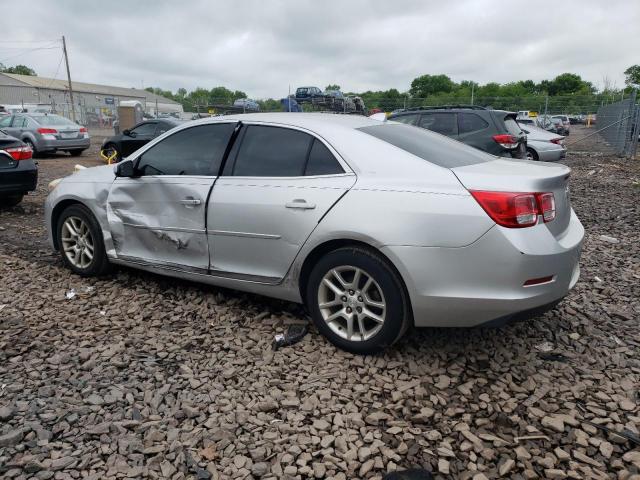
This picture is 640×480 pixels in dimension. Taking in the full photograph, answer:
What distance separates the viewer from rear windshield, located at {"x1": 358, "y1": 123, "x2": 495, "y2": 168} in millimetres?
3262

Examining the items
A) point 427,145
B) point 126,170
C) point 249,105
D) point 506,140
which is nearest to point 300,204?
point 427,145

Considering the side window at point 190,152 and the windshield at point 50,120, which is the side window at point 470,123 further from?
the windshield at point 50,120

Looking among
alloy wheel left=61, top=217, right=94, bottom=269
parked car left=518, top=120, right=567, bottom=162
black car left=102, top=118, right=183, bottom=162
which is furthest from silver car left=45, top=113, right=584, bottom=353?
parked car left=518, top=120, right=567, bottom=162

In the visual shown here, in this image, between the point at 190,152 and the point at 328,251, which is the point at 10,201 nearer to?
the point at 190,152

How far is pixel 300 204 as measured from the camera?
10.8 feet

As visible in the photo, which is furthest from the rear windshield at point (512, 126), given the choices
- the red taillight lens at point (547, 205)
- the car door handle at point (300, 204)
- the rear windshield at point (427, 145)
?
the car door handle at point (300, 204)

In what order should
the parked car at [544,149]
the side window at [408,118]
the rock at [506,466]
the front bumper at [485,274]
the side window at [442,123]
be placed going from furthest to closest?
the parked car at [544,149]
the side window at [408,118]
the side window at [442,123]
the front bumper at [485,274]
the rock at [506,466]

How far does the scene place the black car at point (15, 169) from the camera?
7.26 m

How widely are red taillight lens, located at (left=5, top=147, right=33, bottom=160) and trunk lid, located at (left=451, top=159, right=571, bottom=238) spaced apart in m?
6.86

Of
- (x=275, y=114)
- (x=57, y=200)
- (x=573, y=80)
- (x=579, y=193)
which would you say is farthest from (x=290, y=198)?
(x=573, y=80)

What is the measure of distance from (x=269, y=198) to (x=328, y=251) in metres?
0.57

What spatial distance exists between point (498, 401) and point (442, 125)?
751 cm

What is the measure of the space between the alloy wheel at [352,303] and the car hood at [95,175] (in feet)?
7.78

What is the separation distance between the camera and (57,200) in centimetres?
474
